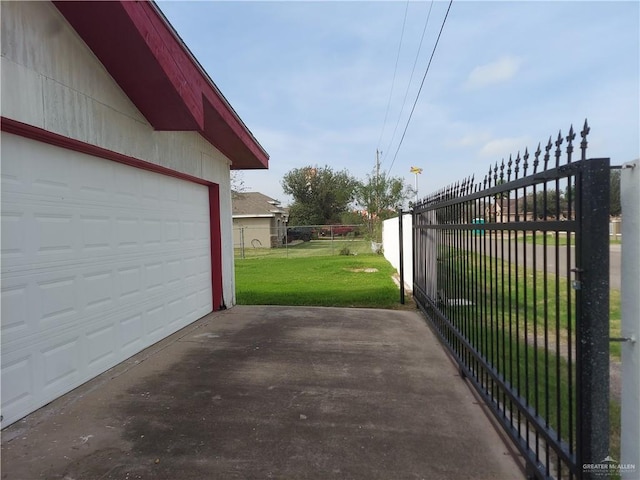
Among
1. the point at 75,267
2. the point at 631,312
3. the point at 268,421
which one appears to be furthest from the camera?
the point at 75,267

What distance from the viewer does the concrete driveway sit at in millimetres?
2770

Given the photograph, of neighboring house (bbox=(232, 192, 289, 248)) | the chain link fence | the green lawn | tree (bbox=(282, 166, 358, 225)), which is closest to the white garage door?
the green lawn

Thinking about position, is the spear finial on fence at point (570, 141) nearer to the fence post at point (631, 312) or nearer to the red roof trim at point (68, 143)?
the fence post at point (631, 312)

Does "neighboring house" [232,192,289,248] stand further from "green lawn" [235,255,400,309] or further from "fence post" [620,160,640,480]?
"fence post" [620,160,640,480]

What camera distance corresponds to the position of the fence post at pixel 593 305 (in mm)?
1934

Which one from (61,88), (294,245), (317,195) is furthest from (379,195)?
(61,88)

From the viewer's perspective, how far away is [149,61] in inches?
164

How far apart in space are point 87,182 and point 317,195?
153ft

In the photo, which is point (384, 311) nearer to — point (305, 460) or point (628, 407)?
point (305, 460)

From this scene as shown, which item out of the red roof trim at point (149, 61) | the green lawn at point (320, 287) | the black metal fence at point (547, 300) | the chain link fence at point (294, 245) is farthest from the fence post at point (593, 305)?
the chain link fence at point (294, 245)

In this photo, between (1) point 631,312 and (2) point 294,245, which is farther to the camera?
(2) point 294,245

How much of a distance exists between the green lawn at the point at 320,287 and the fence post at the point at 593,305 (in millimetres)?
6241

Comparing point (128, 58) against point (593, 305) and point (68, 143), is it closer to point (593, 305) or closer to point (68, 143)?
point (68, 143)

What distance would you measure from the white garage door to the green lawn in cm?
328
